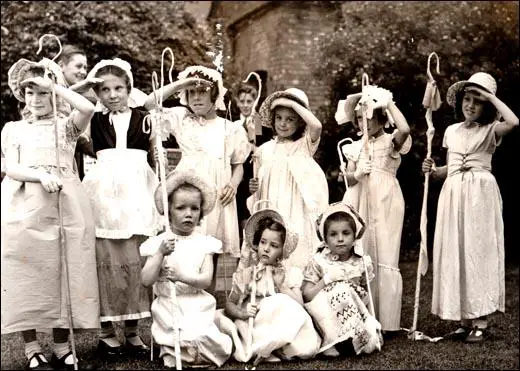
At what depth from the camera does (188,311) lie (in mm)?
4781

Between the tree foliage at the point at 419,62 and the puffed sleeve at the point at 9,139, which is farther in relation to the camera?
the tree foliage at the point at 419,62

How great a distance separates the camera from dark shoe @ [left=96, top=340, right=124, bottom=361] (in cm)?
507

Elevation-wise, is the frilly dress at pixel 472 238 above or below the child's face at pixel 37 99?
below

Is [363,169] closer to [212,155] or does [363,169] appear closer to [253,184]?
[253,184]

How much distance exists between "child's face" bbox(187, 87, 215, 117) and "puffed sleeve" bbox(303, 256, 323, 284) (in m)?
1.42

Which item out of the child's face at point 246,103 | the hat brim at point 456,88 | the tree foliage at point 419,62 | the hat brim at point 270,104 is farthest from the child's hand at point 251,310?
the tree foliage at point 419,62

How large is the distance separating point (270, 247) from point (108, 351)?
4.37 feet

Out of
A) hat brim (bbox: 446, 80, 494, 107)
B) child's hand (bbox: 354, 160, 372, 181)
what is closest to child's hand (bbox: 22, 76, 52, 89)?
child's hand (bbox: 354, 160, 372, 181)

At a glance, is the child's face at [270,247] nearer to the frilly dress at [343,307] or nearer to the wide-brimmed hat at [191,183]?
the frilly dress at [343,307]

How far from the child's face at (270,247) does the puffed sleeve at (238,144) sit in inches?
34.4

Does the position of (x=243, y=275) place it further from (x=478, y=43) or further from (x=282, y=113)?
(x=478, y=43)

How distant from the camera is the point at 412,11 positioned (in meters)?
11.2

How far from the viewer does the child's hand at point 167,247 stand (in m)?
4.51

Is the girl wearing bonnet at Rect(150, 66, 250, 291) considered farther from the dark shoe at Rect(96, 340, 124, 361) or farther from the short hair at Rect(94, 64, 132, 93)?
the dark shoe at Rect(96, 340, 124, 361)
